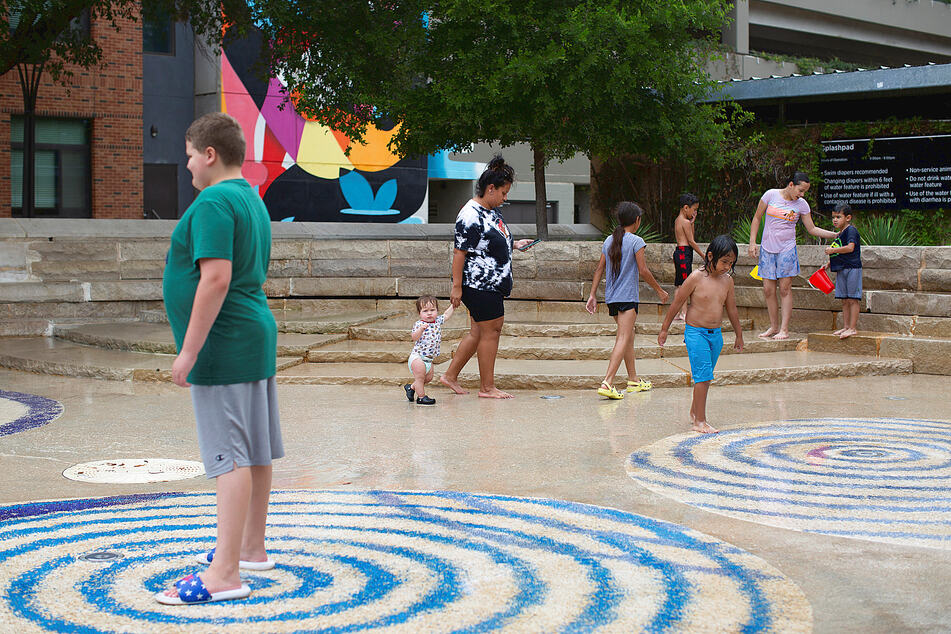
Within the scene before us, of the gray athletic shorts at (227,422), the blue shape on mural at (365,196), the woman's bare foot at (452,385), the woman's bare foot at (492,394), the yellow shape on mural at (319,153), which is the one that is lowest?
the woman's bare foot at (492,394)

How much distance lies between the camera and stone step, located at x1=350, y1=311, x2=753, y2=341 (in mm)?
→ 12023

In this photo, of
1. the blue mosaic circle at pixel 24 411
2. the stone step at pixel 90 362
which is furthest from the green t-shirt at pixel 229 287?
the stone step at pixel 90 362

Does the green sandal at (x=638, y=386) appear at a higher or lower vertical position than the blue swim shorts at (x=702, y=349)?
→ lower

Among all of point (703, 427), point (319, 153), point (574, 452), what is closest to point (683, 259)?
point (703, 427)

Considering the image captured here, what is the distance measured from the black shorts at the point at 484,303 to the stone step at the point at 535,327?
10.7 feet

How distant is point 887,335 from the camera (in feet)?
38.6

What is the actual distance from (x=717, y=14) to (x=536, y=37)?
10.2 feet

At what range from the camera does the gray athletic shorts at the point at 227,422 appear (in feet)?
12.6

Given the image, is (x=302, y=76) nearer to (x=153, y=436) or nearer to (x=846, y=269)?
(x=846, y=269)

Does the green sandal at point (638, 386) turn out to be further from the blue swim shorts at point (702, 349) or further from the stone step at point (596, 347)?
the blue swim shorts at point (702, 349)

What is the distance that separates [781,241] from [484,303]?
4932 millimetres

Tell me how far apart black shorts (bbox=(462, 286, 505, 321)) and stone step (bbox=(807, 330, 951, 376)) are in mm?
4913

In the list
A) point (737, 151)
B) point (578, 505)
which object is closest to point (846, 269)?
point (737, 151)

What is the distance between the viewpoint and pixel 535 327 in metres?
12.4
